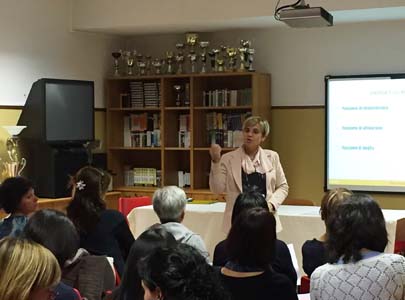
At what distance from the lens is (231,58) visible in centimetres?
744

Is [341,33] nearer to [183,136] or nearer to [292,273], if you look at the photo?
[183,136]

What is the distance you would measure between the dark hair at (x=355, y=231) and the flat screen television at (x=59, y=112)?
4563 millimetres

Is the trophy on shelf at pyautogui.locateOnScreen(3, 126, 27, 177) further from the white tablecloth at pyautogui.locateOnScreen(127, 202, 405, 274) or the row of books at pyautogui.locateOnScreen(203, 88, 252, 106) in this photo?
the row of books at pyautogui.locateOnScreen(203, 88, 252, 106)

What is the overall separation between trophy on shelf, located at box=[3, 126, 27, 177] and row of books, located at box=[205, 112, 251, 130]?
2051 millimetres

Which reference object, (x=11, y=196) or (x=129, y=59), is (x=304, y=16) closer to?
(x=11, y=196)

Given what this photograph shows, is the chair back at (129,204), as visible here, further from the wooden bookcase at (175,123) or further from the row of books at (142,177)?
the row of books at (142,177)

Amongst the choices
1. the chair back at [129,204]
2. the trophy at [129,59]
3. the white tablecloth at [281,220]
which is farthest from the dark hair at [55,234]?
the trophy at [129,59]

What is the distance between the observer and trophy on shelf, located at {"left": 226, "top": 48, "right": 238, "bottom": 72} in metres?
7.38

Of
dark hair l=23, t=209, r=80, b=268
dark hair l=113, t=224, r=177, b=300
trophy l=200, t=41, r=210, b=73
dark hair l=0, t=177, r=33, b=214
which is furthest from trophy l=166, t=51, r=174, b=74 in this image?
dark hair l=113, t=224, r=177, b=300

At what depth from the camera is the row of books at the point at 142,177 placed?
7.84 meters

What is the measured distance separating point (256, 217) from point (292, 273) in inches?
24.2

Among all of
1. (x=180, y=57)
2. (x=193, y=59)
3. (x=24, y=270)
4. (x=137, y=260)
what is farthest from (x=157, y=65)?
(x=24, y=270)

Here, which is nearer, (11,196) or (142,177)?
(11,196)

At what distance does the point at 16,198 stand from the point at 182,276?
8.37 ft
